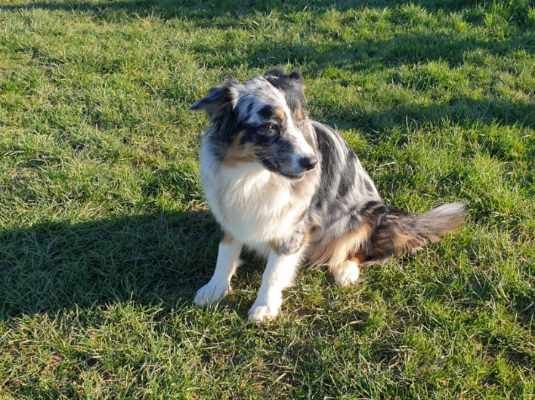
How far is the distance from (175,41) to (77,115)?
1896 millimetres

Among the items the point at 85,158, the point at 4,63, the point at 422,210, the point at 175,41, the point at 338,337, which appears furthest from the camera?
the point at 175,41

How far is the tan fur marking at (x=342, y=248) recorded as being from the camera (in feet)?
10.7

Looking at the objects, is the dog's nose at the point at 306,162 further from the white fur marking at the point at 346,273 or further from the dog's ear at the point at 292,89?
the white fur marking at the point at 346,273

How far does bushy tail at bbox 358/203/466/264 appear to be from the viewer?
3.32 metres

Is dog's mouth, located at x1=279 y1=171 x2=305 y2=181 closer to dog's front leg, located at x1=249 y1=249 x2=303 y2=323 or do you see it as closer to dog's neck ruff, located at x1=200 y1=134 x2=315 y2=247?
dog's neck ruff, located at x1=200 y1=134 x2=315 y2=247

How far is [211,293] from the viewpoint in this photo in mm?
3121

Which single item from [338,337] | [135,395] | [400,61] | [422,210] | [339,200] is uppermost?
[400,61]

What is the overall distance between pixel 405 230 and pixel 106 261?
6.63 ft

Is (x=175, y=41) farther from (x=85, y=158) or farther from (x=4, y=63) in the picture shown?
(x=85, y=158)

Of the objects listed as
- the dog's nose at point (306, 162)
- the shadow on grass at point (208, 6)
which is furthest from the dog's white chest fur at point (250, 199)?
the shadow on grass at point (208, 6)

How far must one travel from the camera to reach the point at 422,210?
3.81 meters

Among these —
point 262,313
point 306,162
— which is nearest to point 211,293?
point 262,313

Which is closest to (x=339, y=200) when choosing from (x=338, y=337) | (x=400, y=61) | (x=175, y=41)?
(x=338, y=337)

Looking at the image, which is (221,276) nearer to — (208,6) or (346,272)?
(346,272)
